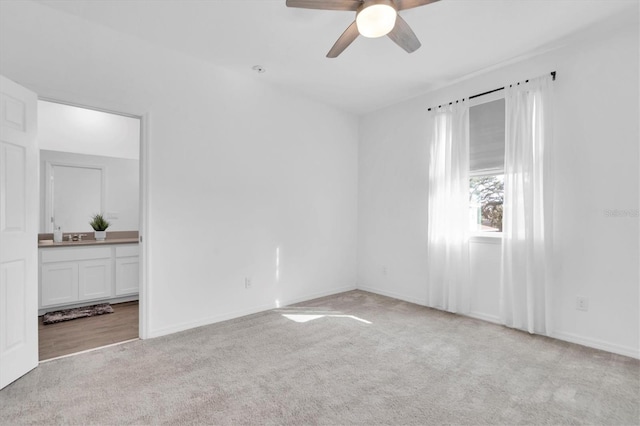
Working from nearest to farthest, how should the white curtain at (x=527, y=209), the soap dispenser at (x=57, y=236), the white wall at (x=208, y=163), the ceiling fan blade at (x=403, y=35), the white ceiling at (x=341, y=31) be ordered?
the ceiling fan blade at (x=403, y=35)
the white ceiling at (x=341, y=31)
the white wall at (x=208, y=163)
the white curtain at (x=527, y=209)
the soap dispenser at (x=57, y=236)

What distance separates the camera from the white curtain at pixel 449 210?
3.70 m

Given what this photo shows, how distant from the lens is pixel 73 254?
400 cm

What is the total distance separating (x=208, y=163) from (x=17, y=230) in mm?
1617

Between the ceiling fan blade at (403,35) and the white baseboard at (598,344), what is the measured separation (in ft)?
9.50

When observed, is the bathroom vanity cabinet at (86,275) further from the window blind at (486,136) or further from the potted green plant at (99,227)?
the window blind at (486,136)

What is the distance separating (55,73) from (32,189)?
941mm

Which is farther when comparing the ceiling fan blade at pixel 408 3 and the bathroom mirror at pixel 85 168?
the bathroom mirror at pixel 85 168

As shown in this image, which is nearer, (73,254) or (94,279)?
(73,254)

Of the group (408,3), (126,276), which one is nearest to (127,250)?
(126,276)

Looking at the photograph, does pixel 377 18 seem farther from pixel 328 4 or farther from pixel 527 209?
pixel 527 209

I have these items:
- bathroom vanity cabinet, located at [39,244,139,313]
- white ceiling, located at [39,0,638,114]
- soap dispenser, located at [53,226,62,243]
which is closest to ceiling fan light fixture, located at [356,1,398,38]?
white ceiling, located at [39,0,638,114]

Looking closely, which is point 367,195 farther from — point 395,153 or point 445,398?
point 445,398

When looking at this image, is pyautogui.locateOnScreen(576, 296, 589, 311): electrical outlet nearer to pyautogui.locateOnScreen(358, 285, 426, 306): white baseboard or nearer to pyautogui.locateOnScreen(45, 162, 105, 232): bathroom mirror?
pyautogui.locateOnScreen(358, 285, 426, 306): white baseboard

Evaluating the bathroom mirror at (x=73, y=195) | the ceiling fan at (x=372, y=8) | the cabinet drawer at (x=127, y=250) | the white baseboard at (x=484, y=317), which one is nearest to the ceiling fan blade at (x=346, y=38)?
the ceiling fan at (x=372, y=8)
